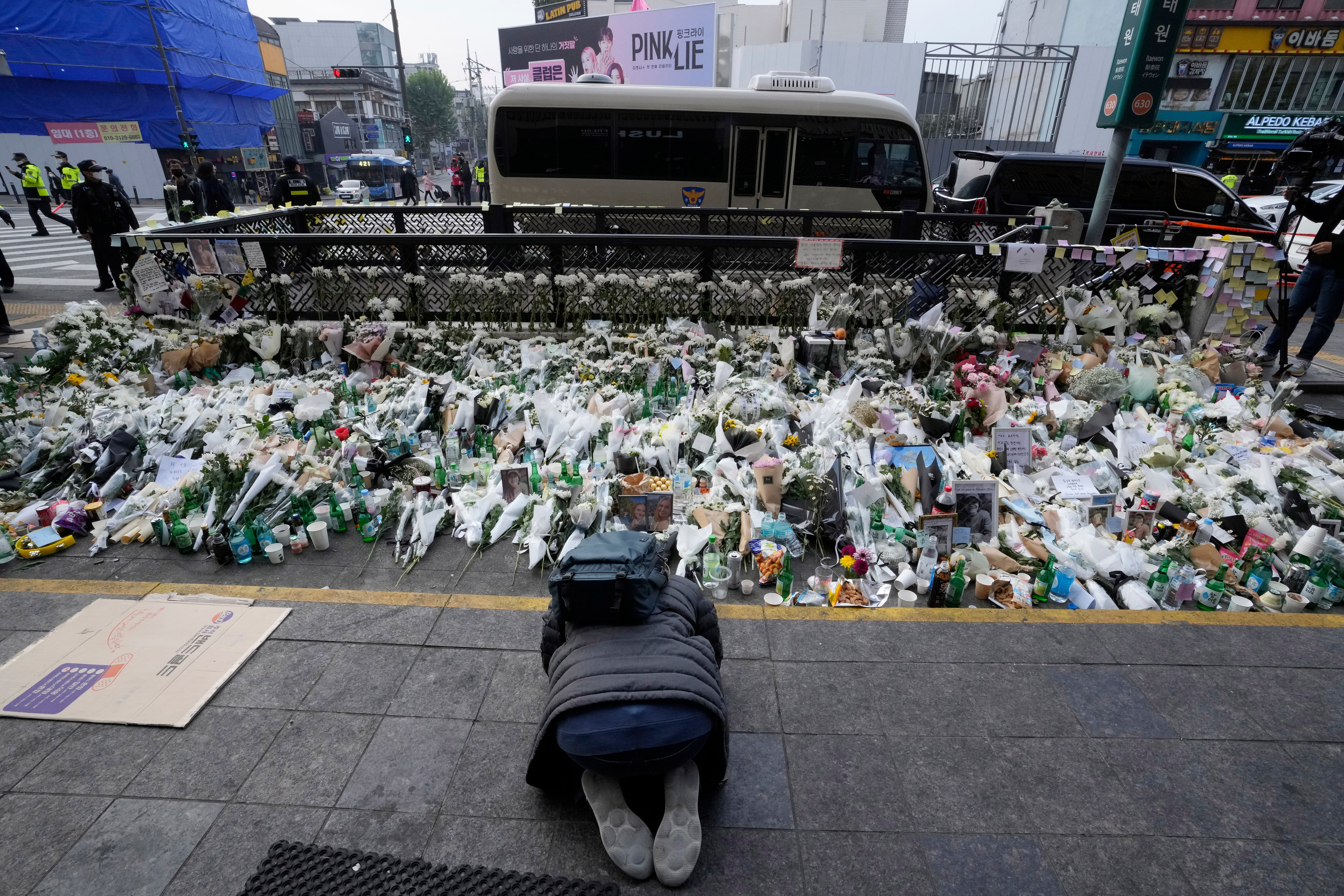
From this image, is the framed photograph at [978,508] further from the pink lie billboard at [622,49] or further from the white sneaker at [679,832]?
the pink lie billboard at [622,49]

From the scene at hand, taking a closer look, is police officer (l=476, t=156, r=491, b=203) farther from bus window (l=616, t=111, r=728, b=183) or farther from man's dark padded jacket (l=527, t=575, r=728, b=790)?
man's dark padded jacket (l=527, t=575, r=728, b=790)

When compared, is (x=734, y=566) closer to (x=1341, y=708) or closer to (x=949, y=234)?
(x=1341, y=708)

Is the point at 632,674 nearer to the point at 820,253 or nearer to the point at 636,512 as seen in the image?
the point at 636,512

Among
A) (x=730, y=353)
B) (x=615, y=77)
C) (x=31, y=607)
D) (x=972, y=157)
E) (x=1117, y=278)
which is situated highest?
(x=615, y=77)

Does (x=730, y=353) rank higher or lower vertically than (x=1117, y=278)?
lower

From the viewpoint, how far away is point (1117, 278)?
5.96 m

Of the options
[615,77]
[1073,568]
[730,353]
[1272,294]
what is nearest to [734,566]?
[1073,568]

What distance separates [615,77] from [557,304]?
1848 centimetres

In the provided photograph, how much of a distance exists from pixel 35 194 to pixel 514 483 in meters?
18.7

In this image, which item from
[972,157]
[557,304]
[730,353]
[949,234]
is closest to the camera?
[730,353]

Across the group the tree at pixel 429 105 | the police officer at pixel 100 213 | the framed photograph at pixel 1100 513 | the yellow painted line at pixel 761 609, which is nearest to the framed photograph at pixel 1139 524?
the framed photograph at pixel 1100 513

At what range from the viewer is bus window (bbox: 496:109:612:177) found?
10.1m

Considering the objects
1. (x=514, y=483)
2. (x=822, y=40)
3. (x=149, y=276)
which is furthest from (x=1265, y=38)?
(x=149, y=276)

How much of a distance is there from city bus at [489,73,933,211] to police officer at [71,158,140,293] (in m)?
5.18
